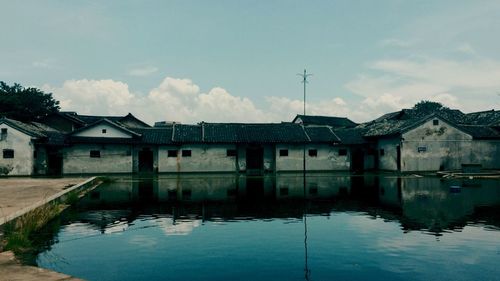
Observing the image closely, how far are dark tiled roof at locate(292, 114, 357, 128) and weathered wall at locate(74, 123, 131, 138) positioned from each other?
2781 centimetres

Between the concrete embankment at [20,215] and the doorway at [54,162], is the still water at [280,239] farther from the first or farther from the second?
the doorway at [54,162]

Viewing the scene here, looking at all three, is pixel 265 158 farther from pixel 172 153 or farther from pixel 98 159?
pixel 98 159

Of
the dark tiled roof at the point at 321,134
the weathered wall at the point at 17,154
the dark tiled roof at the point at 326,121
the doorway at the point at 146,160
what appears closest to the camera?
the weathered wall at the point at 17,154

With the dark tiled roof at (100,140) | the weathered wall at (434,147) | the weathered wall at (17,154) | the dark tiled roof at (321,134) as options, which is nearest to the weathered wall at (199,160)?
the dark tiled roof at (100,140)

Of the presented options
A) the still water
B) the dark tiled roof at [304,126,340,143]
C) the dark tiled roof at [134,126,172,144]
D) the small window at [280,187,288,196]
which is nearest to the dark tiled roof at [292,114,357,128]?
the dark tiled roof at [304,126,340,143]

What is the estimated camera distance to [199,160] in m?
33.2

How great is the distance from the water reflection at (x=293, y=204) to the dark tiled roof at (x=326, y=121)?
1364 inches

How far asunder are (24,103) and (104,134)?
25.0 m

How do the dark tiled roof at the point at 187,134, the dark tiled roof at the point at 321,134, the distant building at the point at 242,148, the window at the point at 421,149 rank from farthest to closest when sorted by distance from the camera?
the dark tiled roof at the point at 321,134 < the dark tiled roof at the point at 187,134 < the window at the point at 421,149 < the distant building at the point at 242,148

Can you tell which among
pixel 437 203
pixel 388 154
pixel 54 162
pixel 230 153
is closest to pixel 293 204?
pixel 437 203

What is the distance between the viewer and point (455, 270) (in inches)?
266

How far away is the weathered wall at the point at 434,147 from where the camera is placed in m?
32.0

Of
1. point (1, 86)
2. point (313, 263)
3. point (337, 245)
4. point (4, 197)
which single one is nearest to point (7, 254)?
point (313, 263)

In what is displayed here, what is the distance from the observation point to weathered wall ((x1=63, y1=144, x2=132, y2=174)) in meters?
31.9
